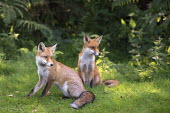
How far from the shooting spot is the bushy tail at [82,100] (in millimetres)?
5957

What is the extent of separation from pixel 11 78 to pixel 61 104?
89.8 inches

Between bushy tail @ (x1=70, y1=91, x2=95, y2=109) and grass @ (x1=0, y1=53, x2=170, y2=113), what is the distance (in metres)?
0.09

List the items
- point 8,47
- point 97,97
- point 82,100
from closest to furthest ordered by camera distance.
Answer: point 82,100
point 97,97
point 8,47

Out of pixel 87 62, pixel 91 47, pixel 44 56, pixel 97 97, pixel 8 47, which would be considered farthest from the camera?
pixel 8 47

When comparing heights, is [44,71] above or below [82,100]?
above

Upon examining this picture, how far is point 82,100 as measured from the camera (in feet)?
19.9

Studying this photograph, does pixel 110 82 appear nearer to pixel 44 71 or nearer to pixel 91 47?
pixel 91 47

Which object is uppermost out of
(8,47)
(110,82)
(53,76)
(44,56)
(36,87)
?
(44,56)

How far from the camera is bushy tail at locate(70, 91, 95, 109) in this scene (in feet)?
19.5

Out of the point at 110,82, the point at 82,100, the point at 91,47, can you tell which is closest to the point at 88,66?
the point at 91,47

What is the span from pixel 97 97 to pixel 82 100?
2.42 ft

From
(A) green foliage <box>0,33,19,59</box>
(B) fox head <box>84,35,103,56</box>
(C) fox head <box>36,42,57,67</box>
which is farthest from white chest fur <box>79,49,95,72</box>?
(A) green foliage <box>0,33,19,59</box>

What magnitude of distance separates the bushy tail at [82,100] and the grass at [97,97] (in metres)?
0.09

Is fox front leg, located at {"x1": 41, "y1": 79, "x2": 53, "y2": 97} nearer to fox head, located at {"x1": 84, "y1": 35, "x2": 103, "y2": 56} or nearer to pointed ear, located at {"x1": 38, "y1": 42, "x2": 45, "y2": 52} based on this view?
pointed ear, located at {"x1": 38, "y1": 42, "x2": 45, "y2": 52}
